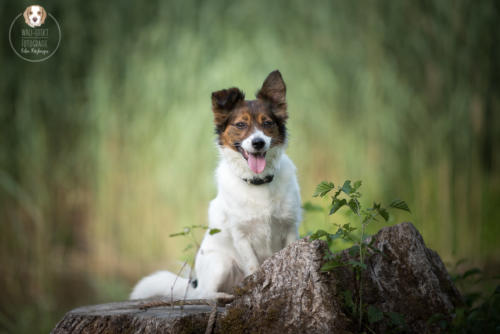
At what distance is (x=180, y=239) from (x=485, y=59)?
13.4 feet

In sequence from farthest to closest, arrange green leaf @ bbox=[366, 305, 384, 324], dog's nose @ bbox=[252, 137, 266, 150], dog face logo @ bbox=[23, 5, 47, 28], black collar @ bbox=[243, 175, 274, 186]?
dog face logo @ bbox=[23, 5, 47, 28] < black collar @ bbox=[243, 175, 274, 186] < dog's nose @ bbox=[252, 137, 266, 150] < green leaf @ bbox=[366, 305, 384, 324]

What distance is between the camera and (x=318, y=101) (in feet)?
19.2

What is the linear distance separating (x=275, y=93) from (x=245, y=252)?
3.21 feet

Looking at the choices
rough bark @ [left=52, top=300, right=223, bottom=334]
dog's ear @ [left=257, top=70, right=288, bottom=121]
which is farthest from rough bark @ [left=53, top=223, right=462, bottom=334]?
dog's ear @ [left=257, top=70, right=288, bottom=121]

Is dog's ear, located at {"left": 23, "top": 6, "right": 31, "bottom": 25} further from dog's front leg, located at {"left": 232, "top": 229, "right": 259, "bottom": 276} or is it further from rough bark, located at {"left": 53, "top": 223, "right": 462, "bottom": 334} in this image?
rough bark, located at {"left": 53, "top": 223, "right": 462, "bottom": 334}

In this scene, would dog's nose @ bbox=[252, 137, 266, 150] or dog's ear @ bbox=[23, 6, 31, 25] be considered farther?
dog's ear @ bbox=[23, 6, 31, 25]

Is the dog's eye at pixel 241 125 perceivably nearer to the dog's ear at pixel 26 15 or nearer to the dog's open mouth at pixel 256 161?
the dog's open mouth at pixel 256 161

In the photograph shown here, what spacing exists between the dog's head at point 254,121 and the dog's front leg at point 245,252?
1.25 ft

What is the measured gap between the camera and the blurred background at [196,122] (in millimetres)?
5602

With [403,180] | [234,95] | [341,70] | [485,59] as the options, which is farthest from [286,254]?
[485,59]

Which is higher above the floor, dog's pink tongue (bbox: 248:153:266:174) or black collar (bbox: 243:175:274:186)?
dog's pink tongue (bbox: 248:153:266:174)

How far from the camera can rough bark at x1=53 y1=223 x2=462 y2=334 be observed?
198 cm

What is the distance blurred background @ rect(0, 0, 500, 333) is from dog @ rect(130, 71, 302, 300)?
2619 millimetres

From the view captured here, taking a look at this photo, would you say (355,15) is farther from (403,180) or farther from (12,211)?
(12,211)
